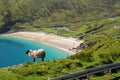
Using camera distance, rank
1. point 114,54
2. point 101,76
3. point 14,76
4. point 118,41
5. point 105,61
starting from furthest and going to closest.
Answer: point 118,41
point 114,54
point 105,61
point 101,76
point 14,76

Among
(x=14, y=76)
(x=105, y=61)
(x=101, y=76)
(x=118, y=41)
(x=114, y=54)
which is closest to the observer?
(x=14, y=76)

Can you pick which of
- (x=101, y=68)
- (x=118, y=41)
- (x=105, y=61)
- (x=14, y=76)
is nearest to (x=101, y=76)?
(x=101, y=68)

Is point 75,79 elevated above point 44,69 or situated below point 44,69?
below

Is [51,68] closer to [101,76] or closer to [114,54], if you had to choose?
[101,76]

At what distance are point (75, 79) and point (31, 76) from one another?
456 cm

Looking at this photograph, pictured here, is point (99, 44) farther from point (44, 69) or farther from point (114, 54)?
point (44, 69)

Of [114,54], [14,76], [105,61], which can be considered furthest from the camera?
[114,54]

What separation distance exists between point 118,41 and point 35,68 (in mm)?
16714

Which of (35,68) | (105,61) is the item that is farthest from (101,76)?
(35,68)

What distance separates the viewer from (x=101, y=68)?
100 feet

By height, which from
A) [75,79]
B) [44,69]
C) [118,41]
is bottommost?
[75,79]

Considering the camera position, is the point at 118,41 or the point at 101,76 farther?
the point at 118,41

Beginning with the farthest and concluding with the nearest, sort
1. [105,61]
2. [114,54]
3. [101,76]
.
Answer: [114,54] → [105,61] → [101,76]

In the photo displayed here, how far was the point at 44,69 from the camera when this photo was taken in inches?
1304
